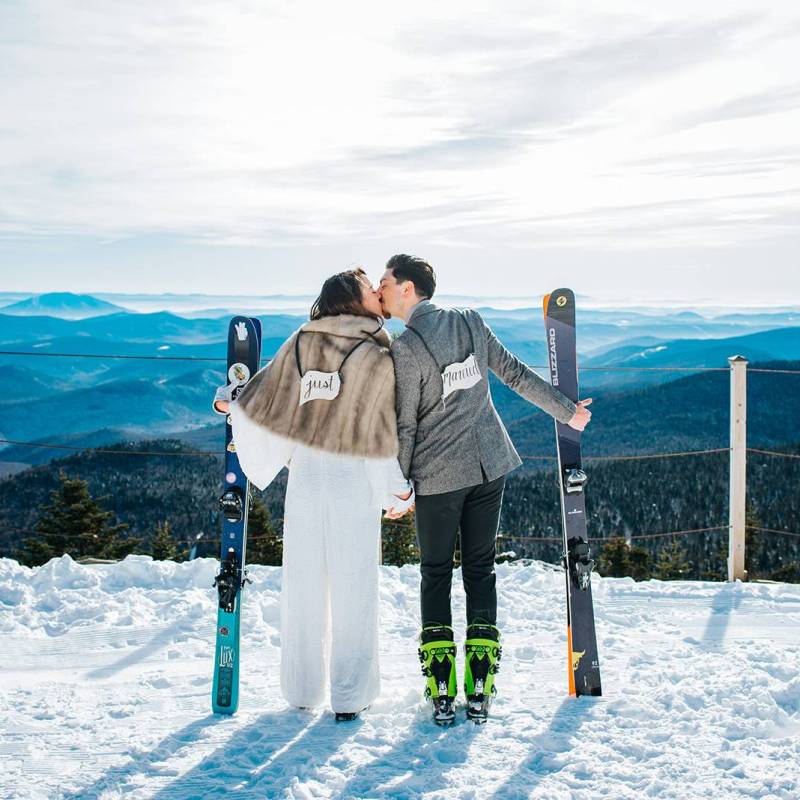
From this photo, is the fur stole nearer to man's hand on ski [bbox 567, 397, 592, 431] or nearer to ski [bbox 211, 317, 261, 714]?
ski [bbox 211, 317, 261, 714]

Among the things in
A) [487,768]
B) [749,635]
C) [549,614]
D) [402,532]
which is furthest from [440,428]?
[402,532]

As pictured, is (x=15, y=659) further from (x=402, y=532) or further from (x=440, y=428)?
(x=402, y=532)

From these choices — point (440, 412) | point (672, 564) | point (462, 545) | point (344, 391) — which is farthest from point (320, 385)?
point (672, 564)

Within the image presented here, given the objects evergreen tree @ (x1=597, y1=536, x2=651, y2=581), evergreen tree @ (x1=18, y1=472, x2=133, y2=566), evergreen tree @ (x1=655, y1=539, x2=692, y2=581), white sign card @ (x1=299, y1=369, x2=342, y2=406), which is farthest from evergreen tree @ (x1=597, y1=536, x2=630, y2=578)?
white sign card @ (x1=299, y1=369, x2=342, y2=406)

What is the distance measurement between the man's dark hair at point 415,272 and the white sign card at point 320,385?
1.46ft

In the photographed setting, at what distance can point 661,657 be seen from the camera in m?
3.73

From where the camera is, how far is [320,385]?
2.90m

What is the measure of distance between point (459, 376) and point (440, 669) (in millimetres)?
1100

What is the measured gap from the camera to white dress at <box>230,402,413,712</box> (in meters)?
2.92

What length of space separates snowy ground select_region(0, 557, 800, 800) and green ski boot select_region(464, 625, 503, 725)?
0.10m

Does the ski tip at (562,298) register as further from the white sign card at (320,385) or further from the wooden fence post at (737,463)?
Answer: the wooden fence post at (737,463)

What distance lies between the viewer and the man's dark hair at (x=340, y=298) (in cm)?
292

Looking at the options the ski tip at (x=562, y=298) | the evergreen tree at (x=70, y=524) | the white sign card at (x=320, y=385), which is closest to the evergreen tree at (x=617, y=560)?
the evergreen tree at (x=70, y=524)

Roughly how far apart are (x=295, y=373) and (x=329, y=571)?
75cm
